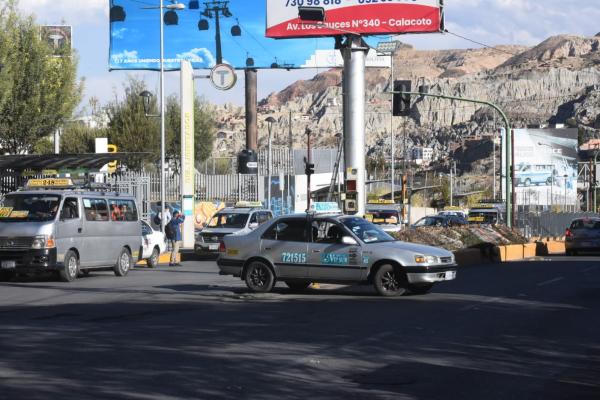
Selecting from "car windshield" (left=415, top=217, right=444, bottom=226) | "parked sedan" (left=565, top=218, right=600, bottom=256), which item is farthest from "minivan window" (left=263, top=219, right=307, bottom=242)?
"car windshield" (left=415, top=217, right=444, bottom=226)

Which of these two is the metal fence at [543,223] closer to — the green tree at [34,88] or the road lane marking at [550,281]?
the green tree at [34,88]

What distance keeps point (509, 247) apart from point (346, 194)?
36.1 feet

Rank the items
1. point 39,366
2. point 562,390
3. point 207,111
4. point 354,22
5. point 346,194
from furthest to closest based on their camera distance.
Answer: point 207,111 → point 354,22 → point 346,194 → point 39,366 → point 562,390

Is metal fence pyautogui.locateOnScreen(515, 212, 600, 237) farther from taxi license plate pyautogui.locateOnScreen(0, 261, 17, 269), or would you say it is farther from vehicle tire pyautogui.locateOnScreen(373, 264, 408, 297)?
vehicle tire pyautogui.locateOnScreen(373, 264, 408, 297)

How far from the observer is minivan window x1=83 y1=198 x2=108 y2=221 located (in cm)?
2442

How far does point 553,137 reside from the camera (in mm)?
95562

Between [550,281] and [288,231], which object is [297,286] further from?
[550,281]

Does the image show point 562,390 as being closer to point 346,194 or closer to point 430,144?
point 346,194

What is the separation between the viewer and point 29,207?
23547 millimetres

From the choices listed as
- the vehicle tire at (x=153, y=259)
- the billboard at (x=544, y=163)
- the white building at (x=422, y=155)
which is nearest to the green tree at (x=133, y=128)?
the vehicle tire at (x=153, y=259)

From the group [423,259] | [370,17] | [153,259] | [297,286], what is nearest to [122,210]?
[153,259]

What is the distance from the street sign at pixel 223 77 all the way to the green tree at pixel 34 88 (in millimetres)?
6786

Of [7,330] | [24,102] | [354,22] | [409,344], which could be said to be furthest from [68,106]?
[409,344]

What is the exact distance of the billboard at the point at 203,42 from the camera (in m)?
50.2
